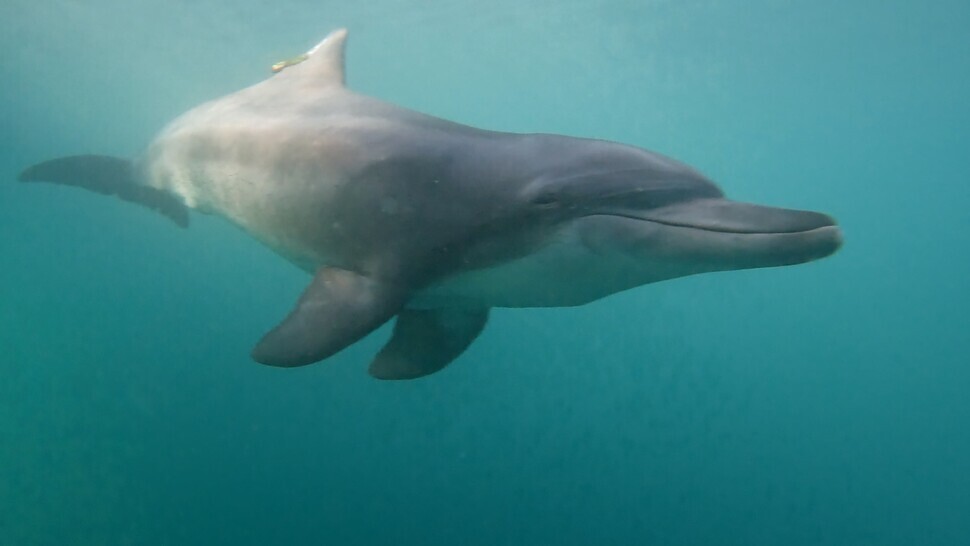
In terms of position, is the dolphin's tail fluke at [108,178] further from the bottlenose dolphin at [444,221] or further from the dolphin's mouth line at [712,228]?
the dolphin's mouth line at [712,228]

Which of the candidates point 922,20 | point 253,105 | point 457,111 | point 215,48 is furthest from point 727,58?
point 457,111

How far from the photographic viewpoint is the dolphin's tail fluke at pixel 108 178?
982 cm

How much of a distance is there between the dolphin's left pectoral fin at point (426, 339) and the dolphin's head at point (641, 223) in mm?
1826

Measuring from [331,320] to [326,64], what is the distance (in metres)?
3.72

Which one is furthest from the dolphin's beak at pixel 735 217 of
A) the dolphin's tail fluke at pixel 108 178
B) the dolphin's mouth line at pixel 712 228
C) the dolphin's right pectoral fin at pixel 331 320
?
the dolphin's tail fluke at pixel 108 178

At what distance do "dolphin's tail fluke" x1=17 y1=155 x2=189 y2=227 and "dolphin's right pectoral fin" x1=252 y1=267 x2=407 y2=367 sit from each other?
5.33 metres

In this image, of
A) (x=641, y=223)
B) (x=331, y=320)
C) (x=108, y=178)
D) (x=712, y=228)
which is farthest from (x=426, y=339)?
(x=108, y=178)

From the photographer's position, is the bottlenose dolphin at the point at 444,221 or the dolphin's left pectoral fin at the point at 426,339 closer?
the bottlenose dolphin at the point at 444,221

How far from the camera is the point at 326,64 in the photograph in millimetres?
7348

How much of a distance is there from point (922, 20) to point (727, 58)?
11.1 metres

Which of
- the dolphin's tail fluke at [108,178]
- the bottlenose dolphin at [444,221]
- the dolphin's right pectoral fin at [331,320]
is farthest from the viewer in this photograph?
the dolphin's tail fluke at [108,178]

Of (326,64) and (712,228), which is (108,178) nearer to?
(326,64)

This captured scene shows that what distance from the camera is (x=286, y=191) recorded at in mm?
5621

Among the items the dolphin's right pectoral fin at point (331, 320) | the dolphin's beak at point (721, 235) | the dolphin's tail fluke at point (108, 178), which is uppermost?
the dolphin's tail fluke at point (108, 178)
